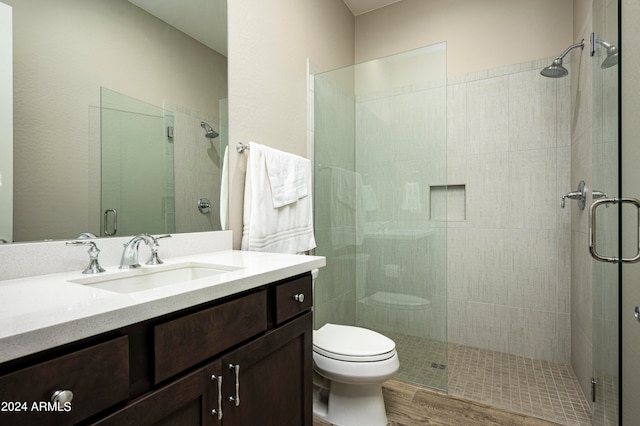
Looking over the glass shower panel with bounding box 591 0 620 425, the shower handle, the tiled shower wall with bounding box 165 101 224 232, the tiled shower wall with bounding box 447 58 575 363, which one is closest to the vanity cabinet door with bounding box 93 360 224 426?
the tiled shower wall with bounding box 165 101 224 232

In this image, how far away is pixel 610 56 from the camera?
1001 millimetres

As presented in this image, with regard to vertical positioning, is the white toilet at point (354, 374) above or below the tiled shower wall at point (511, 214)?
below

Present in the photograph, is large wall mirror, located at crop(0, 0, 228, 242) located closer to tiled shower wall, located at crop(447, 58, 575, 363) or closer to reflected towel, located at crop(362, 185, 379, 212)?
reflected towel, located at crop(362, 185, 379, 212)

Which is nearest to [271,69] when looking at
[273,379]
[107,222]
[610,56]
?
[107,222]

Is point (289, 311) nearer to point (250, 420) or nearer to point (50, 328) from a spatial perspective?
point (250, 420)

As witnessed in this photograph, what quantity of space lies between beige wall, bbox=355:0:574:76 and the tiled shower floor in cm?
213

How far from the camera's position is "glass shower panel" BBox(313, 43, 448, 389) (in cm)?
199

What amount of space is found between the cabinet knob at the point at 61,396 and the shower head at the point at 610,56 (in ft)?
5.06

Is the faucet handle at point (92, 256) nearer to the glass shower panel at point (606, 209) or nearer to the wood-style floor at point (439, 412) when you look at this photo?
the wood-style floor at point (439, 412)

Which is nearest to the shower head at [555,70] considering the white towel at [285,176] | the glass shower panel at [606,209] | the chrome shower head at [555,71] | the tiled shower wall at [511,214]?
the chrome shower head at [555,71]

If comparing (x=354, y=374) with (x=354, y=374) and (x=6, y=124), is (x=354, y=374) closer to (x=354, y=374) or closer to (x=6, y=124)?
(x=354, y=374)

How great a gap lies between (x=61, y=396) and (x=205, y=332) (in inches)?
11.8

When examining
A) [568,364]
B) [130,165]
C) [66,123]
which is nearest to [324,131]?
[130,165]

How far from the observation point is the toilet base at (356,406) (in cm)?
158
